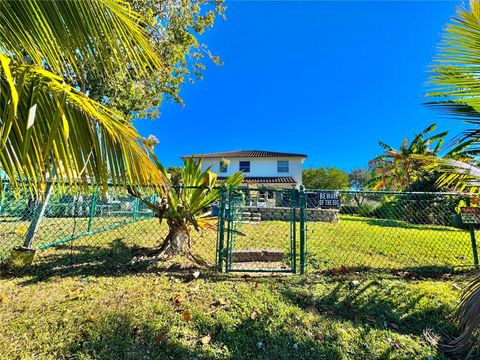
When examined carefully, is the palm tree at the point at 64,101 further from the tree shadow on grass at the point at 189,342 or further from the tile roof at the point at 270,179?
the tile roof at the point at 270,179

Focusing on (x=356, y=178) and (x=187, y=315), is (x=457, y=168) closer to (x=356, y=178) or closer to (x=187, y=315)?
(x=187, y=315)

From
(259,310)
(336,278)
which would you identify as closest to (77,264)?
(259,310)

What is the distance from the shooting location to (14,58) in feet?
5.30

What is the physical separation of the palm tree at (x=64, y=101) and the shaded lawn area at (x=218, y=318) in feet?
6.13

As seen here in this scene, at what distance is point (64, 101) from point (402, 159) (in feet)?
69.5

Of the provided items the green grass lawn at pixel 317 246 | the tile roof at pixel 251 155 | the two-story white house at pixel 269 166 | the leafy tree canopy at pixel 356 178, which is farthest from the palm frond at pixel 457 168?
the leafy tree canopy at pixel 356 178

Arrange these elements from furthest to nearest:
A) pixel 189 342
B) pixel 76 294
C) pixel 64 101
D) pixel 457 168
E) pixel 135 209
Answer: pixel 135 209 → pixel 76 294 → pixel 189 342 → pixel 457 168 → pixel 64 101

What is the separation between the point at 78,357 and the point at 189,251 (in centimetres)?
262

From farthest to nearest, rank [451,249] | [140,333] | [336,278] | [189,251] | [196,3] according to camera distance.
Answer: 1. [196,3]
2. [451,249]
3. [189,251]
4. [336,278]
5. [140,333]

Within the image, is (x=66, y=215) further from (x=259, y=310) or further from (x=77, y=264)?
(x=259, y=310)

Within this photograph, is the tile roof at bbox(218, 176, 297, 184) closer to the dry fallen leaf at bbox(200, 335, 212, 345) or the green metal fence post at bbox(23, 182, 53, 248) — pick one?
the green metal fence post at bbox(23, 182, 53, 248)

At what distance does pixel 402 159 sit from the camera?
729 inches

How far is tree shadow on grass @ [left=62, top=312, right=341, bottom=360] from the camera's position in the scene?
2594 mm

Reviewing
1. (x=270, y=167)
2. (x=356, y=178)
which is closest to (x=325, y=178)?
(x=356, y=178)
